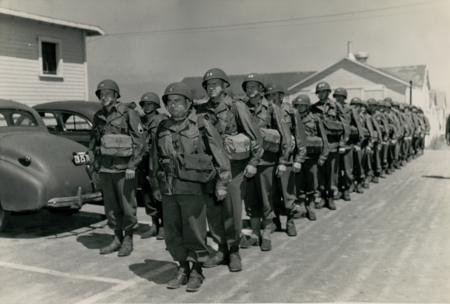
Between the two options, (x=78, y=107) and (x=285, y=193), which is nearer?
(x=285, y=193)

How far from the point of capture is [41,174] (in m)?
6.85

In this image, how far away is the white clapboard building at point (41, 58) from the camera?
18.7m

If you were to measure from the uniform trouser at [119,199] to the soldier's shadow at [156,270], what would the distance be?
63 cm

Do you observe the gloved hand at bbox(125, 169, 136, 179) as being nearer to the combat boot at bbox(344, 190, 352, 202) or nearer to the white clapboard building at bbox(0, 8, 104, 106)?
the combat boot at bbox(344, 190, 352, 202)

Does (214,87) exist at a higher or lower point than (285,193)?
higher

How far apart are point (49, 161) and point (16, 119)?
5.48ft

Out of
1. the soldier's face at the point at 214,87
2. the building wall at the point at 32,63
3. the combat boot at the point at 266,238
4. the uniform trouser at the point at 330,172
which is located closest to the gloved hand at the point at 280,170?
the combat boot at the point at 266,238

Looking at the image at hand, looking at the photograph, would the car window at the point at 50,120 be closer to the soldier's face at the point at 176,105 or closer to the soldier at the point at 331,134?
the soldier at the point at 331,134

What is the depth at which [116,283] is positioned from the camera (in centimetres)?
507

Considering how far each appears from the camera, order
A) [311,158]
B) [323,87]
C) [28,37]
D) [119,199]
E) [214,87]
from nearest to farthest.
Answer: [214,87] < [119,199] < [311,158] < [323,87] < [28,37]

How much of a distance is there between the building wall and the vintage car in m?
12.2

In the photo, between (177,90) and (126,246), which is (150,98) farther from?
(177,90)

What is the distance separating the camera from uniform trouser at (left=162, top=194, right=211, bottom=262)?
4758 mm

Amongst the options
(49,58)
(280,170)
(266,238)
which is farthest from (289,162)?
(49,58)
